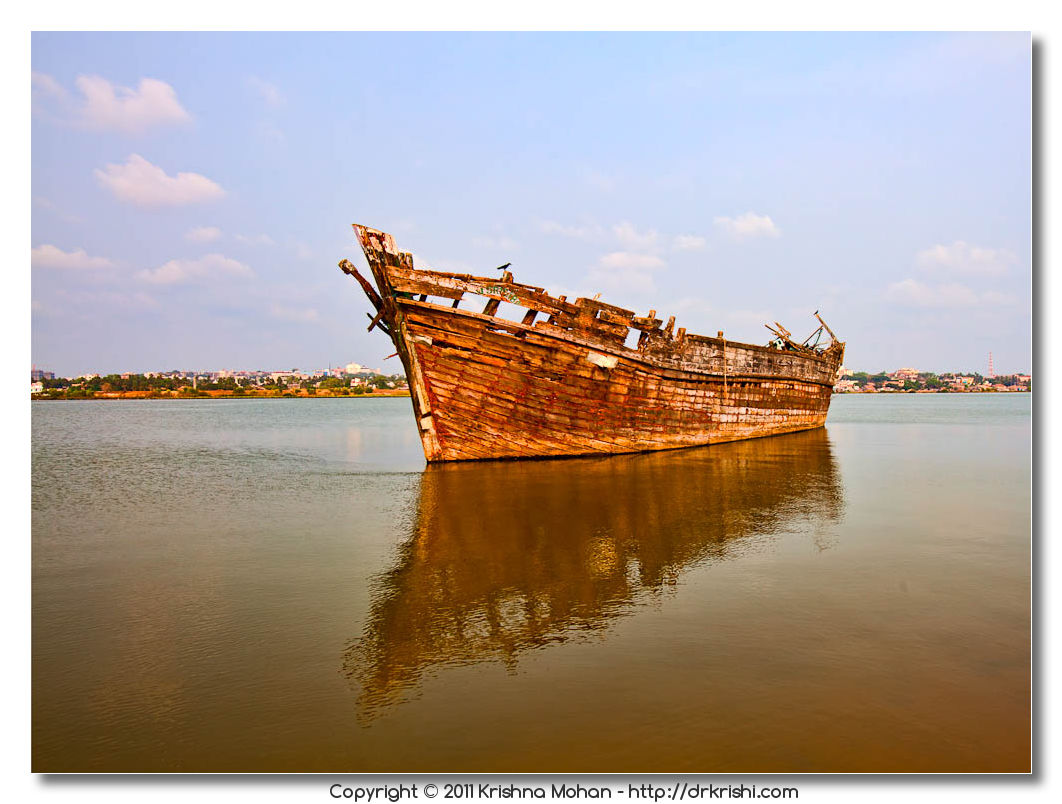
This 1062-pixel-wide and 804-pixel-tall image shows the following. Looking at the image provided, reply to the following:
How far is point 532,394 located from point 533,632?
981 centimetres

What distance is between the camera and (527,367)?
46.5 ft

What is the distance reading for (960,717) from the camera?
3.70m

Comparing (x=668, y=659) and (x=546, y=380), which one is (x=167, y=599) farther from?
(x=546, y=380)

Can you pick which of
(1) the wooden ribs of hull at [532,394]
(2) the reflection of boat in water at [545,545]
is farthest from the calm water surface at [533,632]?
(1) the wooden ribs of hull at [532,394]

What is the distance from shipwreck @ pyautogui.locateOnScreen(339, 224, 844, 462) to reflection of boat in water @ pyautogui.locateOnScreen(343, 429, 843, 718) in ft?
2.82

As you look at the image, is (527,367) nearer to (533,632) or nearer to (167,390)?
(533,632)

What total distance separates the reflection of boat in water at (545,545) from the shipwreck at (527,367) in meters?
0.86

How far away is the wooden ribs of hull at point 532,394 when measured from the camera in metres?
13.8

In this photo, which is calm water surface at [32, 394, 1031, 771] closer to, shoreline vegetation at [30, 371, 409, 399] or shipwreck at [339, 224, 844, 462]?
shipwreck at [339, 224, 844, 462]

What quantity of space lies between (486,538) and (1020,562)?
19.1ft

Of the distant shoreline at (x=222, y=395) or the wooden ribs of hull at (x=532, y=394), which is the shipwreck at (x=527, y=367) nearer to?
the wooden ribs of hull at (x=532, y=394)

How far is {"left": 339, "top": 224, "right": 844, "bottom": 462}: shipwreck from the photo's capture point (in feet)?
44.4

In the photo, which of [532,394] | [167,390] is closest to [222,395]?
[167,390]

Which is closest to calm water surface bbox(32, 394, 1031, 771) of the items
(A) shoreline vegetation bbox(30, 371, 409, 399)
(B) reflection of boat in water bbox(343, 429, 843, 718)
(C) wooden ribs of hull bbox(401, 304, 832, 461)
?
(B) reflection of boat in water bbox(343, 429, 843, 718)
